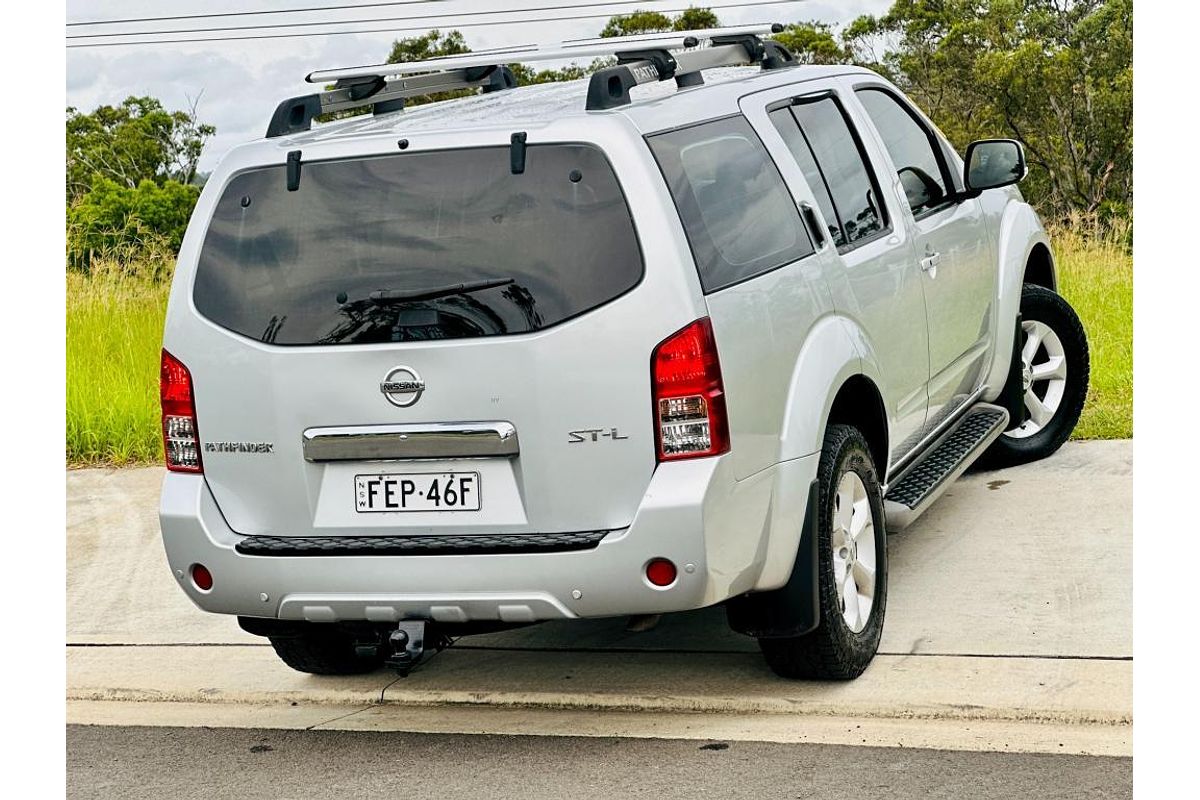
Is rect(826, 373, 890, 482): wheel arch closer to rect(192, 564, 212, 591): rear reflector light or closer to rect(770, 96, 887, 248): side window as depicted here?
rect(770, 96, 887, 248): side window

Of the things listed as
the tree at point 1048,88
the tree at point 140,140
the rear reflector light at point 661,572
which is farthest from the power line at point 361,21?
the rear reflector light at point 661,572

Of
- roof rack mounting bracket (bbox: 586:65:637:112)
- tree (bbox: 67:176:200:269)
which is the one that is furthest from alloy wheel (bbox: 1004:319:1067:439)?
tree (bbox: 67:176:200:269)

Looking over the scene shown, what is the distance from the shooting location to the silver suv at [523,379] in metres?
4.46

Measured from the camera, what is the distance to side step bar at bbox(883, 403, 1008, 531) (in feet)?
19.4

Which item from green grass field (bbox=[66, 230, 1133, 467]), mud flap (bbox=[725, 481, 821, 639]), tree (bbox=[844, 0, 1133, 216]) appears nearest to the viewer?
mud flap (bbox=[725, 481, 821, 639])

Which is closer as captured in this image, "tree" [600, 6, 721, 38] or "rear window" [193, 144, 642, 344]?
"rear window" [193, 144, 642, 344]

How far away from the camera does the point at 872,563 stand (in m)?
5.35

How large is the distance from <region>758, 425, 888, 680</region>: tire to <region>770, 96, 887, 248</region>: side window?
79 cm

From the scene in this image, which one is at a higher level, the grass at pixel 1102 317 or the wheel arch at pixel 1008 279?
the wheel arch at pixel 1008 279

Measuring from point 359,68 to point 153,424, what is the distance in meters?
5.01

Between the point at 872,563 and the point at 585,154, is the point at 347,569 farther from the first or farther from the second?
the point at 872,563

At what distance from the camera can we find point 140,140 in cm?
3769

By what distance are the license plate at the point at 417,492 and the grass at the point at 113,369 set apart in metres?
5.43

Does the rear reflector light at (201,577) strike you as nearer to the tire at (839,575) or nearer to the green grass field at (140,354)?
the tire at (839,575)
